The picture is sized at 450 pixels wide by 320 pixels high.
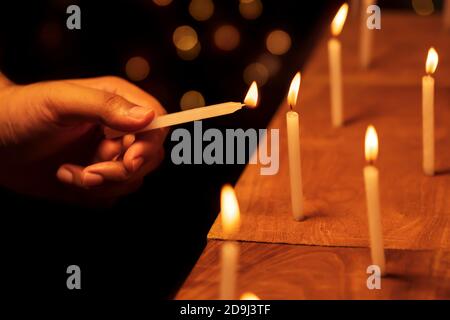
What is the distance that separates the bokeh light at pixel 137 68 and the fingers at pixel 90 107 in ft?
4.25

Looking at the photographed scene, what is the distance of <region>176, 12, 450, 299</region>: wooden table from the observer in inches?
31.7

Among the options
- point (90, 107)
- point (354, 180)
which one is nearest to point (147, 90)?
point (90, 107)

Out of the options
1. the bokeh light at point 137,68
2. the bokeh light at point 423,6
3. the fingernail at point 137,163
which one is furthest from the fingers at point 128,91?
the bokeh light at point 423,6

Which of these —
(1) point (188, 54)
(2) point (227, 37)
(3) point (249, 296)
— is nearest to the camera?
(3) point (249, 296)

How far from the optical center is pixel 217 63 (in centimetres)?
261

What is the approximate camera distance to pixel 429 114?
106 centimetres

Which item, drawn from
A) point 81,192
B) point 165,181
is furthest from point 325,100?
point 165,181

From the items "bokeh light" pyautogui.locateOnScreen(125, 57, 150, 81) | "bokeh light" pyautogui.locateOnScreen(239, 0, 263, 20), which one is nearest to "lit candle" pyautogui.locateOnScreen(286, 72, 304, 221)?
"bokeh light" pyautogui.locateOnScreen(125, 57, 150, 81)

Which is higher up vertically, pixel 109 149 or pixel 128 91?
pixel 128 91

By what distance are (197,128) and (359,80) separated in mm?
834

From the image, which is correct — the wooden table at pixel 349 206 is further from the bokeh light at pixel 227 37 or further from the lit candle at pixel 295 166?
the bokeh light at pixel 227 37

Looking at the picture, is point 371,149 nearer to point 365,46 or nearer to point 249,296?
point 249,296

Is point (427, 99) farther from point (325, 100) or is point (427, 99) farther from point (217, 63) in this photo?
point (217, 63)

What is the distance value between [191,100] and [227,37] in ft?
1.73
